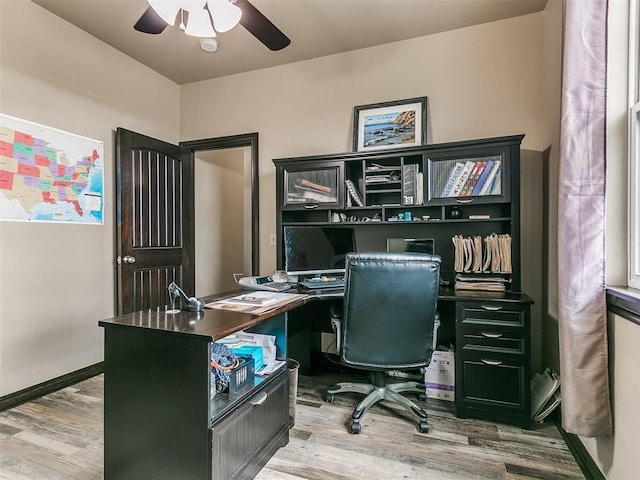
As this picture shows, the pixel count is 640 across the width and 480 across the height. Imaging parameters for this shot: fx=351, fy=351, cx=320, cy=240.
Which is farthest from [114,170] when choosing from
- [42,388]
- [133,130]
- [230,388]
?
[230,388]

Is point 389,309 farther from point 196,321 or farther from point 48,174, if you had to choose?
point 48,174

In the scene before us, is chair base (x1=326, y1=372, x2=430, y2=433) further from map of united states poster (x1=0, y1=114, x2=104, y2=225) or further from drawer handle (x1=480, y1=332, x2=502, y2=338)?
map of united states poster (x1=0, y1=114, x2=104, y2=225)

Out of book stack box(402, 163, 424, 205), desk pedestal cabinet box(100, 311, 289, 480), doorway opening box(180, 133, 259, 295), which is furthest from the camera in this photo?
doorway opening box(180, 133, 259, 295)

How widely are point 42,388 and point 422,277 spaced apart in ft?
9.00

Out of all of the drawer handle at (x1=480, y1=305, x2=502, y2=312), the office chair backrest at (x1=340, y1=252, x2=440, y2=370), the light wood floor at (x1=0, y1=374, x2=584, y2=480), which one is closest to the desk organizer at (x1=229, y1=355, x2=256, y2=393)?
the light wood floor at (x1=0, y1=374, x2=584, y2=480)

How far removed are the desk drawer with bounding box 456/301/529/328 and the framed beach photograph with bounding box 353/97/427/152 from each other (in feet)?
4.34

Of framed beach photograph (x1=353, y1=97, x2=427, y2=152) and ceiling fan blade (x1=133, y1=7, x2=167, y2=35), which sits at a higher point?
ceiling fan blade (x1=133, y1=7, x2=167, y2=35)

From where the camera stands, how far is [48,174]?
2.54 m

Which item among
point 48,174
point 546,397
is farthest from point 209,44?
point 546,397

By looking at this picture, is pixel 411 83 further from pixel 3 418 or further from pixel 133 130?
pixel 3 418

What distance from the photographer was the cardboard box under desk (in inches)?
95.4

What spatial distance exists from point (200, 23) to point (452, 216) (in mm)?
2042

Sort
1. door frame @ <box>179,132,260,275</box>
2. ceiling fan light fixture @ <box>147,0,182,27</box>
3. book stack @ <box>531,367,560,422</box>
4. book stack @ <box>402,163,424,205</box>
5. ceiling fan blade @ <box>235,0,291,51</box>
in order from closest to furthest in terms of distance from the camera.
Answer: ceiling fan light fixture @ <box>147,0,182,27</box> < ceiling fan blade @ <box>235,0,291,51</box> < book stack @ <box>531,367,560,422</box> < book stack @ <box>402,163,424,205</box> < door frame @ <box>179,132,260,275</box>

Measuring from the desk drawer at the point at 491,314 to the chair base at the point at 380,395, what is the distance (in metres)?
0.57
